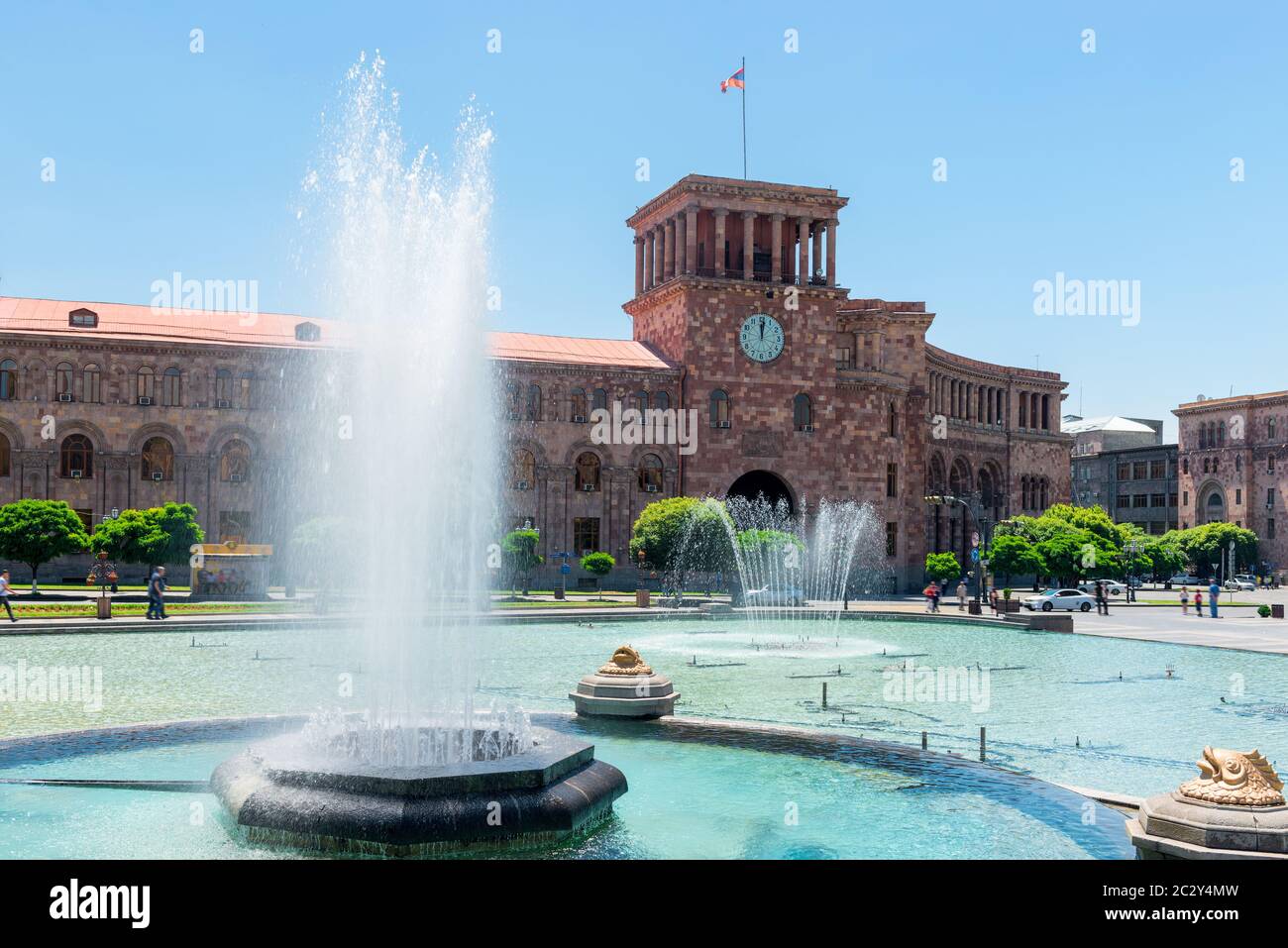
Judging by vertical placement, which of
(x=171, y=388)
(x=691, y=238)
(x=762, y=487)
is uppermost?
(x=691, y=238)

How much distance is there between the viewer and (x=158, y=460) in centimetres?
5231

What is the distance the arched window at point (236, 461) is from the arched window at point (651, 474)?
18.7 metres

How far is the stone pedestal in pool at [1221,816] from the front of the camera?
26.3ft

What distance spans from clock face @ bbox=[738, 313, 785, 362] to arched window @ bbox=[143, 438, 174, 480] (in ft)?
90.4

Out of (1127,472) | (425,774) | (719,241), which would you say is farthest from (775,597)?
(1127,472)

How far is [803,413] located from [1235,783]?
5253 centimetres

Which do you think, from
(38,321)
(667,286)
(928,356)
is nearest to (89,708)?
(38,321)

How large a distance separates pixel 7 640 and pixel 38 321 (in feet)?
93.1

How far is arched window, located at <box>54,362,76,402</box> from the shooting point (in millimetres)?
50750

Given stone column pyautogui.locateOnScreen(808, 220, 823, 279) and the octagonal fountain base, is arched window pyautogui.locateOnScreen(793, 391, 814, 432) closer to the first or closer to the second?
stone column pyautogui.locateOnScreen(808, 220, 823, 279)

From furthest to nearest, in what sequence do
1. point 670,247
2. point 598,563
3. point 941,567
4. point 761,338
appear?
point 670,247 → point 761,338 → point 598,563 → point 941,567

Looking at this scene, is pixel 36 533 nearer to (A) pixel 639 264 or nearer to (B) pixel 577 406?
(B) pixel 577 406
